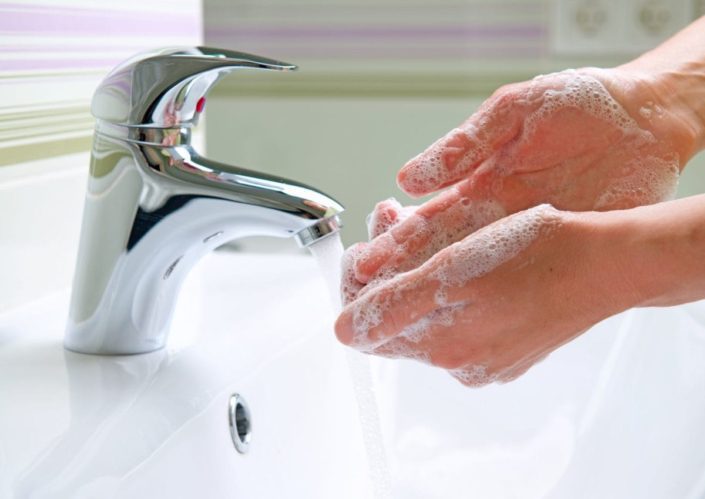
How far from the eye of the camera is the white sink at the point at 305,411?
451 mm

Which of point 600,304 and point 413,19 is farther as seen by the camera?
point 413,19

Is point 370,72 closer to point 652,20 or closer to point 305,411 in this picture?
point 652,20

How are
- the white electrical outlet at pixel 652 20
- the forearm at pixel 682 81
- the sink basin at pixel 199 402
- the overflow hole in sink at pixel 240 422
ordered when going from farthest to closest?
the white electrical outlet at pixel 652 20, the forearm at pixel 682 81, the overflow hole in sink at pixel 240 422, the sink basin at pixel 199 402

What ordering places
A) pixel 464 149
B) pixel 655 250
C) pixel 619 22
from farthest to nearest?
1. pixel 619 22
2. pixel 464 149
3. pixel 655 250

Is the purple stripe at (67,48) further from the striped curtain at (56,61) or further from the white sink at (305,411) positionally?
the white sink at (305,411)

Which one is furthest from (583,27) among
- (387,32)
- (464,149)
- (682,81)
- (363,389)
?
(363,389)

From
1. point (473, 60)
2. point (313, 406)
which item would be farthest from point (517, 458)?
point (473, 60)

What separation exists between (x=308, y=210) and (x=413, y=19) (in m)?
0.76

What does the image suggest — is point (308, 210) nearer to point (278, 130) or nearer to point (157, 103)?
point (157, 103)

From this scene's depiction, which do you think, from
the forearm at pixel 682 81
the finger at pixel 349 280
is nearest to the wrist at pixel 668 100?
the forearm at pixel 682 81

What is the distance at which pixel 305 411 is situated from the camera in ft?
2.10

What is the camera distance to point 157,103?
492mm

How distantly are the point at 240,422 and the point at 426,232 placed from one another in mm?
156

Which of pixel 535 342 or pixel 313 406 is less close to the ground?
pixel 535 342
